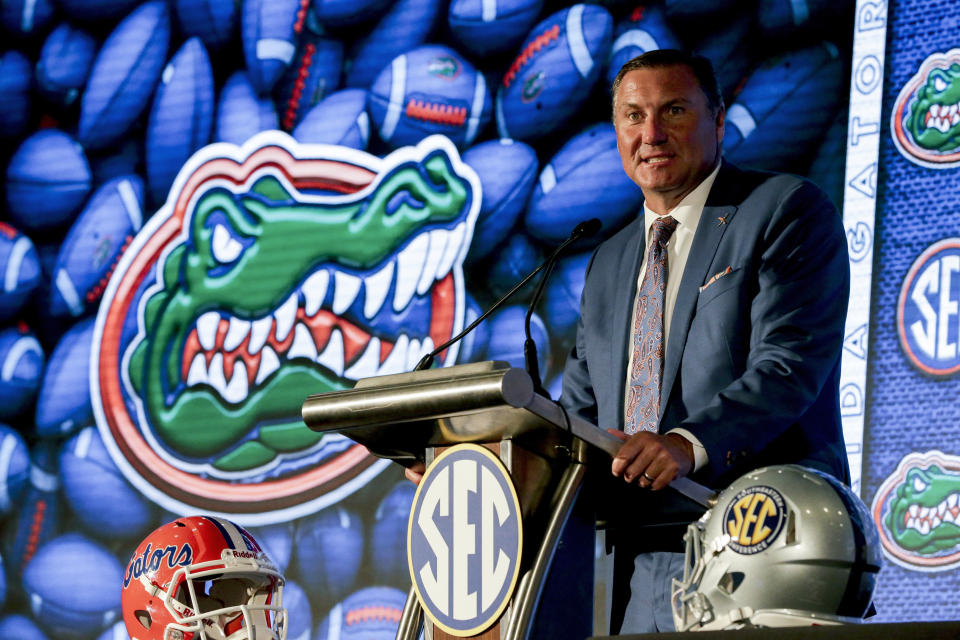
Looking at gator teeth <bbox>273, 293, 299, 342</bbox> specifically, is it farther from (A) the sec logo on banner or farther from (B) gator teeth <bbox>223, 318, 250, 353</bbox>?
(A) the sec logo on banner

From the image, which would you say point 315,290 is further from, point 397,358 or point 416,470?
point 416,470

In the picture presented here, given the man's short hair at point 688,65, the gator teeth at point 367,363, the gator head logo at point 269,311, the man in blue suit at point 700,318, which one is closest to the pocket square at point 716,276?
the man in blue suit at point 700,318

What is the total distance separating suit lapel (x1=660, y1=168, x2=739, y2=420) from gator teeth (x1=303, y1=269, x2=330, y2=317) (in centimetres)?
227

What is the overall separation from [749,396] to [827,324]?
0.24 m

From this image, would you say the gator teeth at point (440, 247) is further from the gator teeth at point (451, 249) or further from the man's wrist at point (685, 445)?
Answer: the man's wrist at point (685, 445)

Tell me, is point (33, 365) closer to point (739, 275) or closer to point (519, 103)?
point (519, 103)

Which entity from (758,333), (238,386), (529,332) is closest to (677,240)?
(758,333)

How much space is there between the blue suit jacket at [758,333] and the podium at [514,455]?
0.22 m

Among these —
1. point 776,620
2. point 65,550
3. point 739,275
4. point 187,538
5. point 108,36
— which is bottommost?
point 65,550

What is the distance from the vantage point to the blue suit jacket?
6.34 ft

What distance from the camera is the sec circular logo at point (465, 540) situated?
167cm

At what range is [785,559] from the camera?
158 centimetres

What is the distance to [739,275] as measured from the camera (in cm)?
210

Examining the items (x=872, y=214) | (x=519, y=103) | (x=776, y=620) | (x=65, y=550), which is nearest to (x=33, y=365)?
(x=65, y=550)
